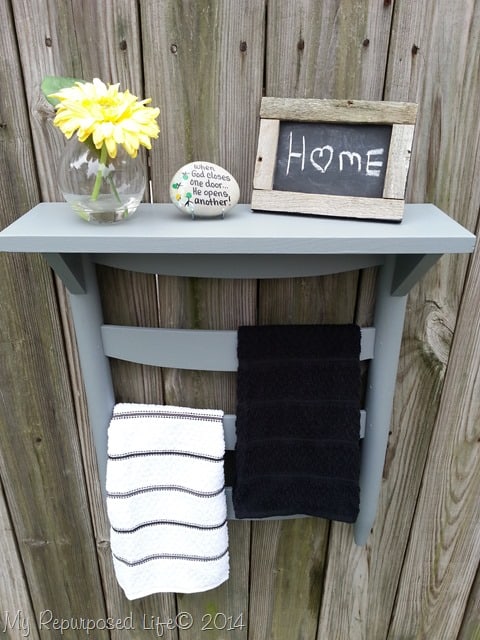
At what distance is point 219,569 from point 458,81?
2.81ft

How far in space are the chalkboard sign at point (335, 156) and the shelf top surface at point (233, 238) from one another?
0.04m

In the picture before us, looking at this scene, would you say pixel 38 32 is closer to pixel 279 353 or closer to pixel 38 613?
pixel 279 353

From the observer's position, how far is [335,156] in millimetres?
616

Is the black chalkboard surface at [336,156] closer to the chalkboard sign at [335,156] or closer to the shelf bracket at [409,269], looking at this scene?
the chalkboard sign at [335,156]

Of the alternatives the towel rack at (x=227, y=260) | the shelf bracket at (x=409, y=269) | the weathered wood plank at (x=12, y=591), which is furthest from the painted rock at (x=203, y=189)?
the weathered wood plank at (x=12, y=591)

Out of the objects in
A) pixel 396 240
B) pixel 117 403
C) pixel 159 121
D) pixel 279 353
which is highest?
pixel 159 121

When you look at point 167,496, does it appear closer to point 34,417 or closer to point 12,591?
point 34,417

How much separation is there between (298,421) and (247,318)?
7.2 inches

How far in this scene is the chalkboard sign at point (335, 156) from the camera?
0.60 meters

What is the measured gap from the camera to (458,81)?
0.65 m

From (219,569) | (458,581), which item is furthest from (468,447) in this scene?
(219,569)

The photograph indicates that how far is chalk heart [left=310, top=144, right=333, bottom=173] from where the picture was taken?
62cm

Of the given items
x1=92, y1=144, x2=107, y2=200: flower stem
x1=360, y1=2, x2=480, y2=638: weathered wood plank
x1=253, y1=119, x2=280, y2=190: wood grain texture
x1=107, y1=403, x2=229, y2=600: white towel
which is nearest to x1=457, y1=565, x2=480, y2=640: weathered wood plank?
x1=360, y1=2, x2=480, y2=638: weathered wood plank

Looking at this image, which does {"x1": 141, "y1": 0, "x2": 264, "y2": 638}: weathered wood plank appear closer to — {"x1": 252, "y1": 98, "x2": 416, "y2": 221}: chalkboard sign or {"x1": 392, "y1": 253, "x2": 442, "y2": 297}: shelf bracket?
{"x1": 252, "y1": 98, "x2": 416, "y2": 221}: chalkboard sign
